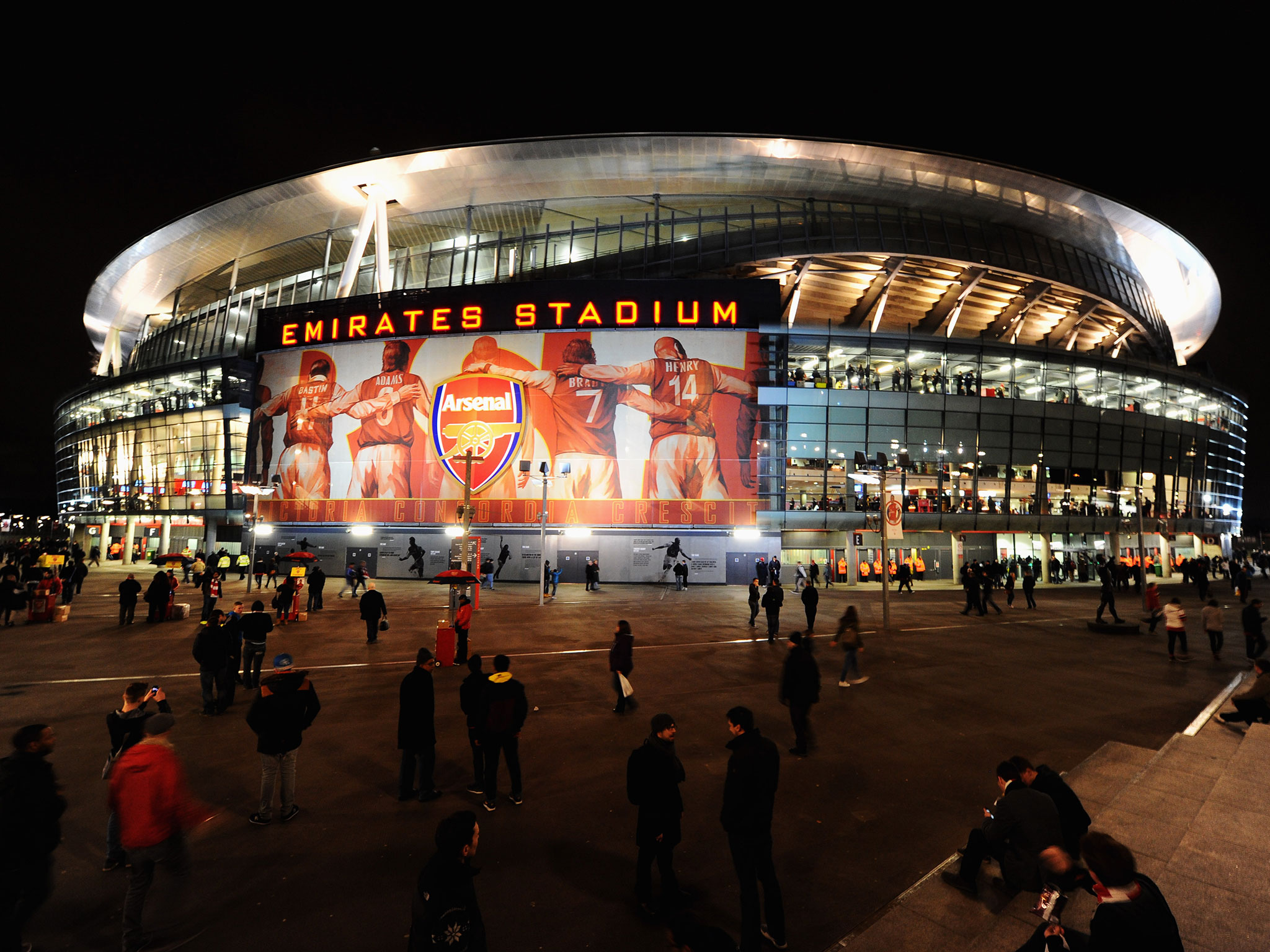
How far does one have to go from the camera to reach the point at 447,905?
299 cm

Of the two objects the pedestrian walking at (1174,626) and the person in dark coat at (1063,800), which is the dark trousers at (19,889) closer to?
the person in dark coat at (1063,800)

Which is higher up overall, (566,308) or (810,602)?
(566,308)

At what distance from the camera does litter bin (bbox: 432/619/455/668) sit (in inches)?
516

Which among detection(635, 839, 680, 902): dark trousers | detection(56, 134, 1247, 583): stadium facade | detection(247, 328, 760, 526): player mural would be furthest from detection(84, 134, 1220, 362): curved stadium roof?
detection(635, 839, 680, 902): dark trousers

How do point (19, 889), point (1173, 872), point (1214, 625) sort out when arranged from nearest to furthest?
point (19, 889) → point (1173, 872) → point (1214, 625)

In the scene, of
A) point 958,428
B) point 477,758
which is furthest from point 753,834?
point 958,428

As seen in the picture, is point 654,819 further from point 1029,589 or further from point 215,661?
point 1029,589

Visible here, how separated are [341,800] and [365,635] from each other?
11206 millimetres

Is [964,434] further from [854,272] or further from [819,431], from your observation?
[854,272]

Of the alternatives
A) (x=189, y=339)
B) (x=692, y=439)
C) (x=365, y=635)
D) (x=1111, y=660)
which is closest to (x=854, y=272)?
(x=692, y=439)

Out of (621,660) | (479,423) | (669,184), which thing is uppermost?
(669,184)

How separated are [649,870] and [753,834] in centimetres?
114

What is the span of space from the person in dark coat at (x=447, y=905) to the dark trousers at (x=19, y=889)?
3357mm

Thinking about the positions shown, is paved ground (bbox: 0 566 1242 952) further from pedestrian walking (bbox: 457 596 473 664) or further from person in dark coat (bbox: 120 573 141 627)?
pedestrian walking (bbox: 457 596 473 664)
